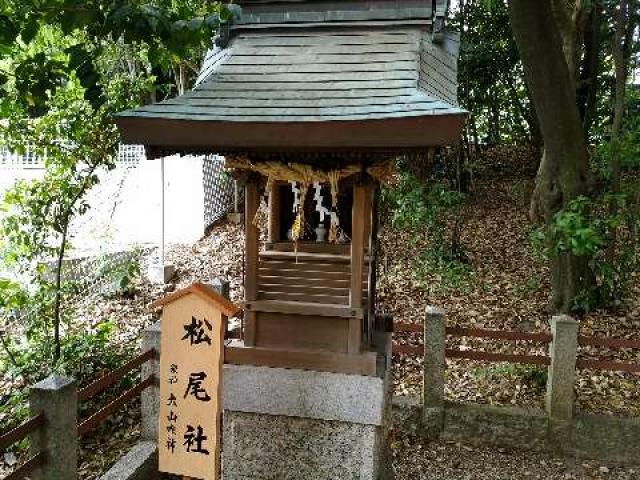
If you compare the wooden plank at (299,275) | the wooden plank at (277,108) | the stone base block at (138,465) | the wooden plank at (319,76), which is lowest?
the stone base block at (138,465)

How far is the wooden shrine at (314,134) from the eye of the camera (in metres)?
3.62

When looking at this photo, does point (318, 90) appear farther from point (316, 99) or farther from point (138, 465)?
point (138, 465)

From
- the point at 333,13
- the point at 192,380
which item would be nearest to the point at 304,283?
the point at 192,380

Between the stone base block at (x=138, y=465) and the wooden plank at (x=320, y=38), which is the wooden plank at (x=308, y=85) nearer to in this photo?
the wooden plank at (x=320, y=38)

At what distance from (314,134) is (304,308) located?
160 cm

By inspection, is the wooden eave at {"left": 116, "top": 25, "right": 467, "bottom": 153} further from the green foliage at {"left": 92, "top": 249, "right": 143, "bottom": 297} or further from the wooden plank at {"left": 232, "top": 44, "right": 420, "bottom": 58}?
the green foliage at {"left": 92, "top": 249, "right": 143, "bottom": 297}

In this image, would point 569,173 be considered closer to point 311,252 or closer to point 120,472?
point 311,252

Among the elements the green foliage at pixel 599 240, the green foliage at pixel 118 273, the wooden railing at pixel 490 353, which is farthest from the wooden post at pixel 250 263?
the green foliage at pixel 599 240

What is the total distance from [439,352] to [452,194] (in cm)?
409

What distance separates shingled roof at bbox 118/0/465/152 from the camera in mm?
3486

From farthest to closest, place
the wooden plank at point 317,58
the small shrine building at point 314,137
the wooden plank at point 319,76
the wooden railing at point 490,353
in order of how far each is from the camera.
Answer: the wooden railing at point 490,353 → the wooden plank at point 317,58 → the wooden plank at point 319,76 → the small shrine building at point 314,137

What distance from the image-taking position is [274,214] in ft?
16.4

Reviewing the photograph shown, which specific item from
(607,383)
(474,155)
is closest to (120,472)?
(607,383)

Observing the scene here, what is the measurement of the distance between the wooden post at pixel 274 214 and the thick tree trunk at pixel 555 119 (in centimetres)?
408
